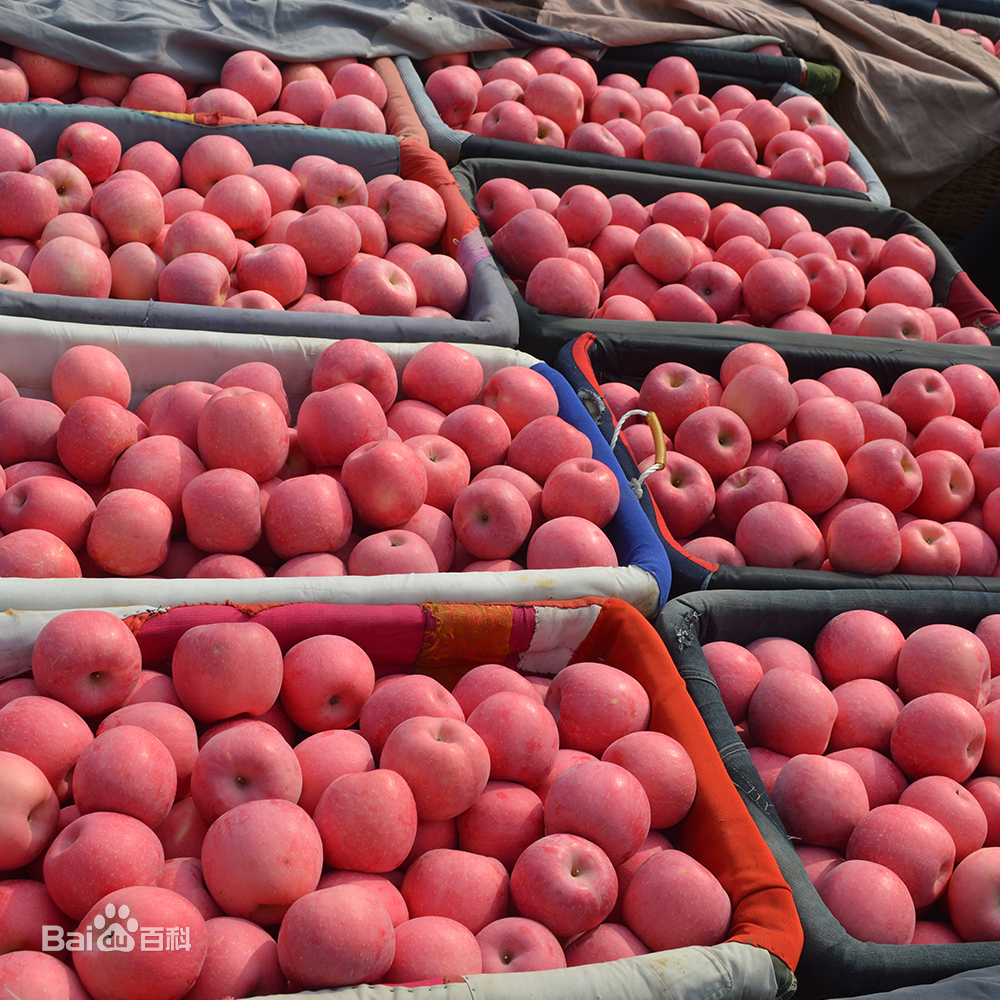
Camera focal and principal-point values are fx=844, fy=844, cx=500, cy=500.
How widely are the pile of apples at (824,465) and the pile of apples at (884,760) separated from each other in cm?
24

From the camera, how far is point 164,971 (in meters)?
0.97

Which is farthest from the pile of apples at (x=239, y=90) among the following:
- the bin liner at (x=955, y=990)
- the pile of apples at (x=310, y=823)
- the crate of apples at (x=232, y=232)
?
the bin liner at (x=955, y=990)

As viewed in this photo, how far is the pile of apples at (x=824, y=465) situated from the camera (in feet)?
→ 6.68

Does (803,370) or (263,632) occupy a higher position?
(803,370)

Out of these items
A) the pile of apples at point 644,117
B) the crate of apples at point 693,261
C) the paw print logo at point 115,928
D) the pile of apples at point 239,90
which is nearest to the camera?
the paw print logo at point 115,928

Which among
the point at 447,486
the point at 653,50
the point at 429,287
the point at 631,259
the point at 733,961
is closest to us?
the point at 733,961

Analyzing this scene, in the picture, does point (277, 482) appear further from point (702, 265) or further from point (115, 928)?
point (702, 265)

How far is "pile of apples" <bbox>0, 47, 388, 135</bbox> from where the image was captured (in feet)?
9.43

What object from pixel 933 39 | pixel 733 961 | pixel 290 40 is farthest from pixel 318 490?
pixel 933 39

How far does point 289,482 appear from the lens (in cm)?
169

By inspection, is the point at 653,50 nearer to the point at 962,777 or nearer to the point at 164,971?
the point at 962,777

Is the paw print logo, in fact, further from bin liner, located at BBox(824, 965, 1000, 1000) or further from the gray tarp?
the gray tarp

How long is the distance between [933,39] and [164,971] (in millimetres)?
5317

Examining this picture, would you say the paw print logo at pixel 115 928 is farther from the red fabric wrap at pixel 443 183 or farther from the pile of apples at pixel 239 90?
the pile of apples at pixel 239 90
